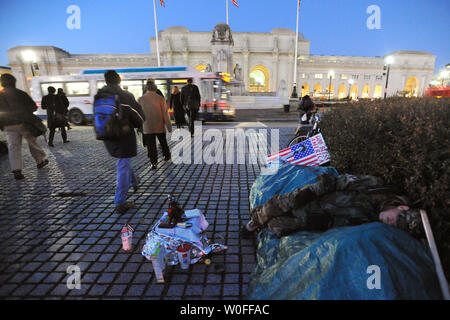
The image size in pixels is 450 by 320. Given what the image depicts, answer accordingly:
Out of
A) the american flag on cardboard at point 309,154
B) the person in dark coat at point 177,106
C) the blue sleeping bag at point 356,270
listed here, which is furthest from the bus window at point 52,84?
the blue sleeping bag at point 356,270

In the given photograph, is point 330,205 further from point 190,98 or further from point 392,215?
point 190,98

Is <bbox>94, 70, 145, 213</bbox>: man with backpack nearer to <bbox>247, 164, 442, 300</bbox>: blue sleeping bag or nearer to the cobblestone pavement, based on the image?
the cobblestone pavement

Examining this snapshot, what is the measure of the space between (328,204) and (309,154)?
6.66 ft

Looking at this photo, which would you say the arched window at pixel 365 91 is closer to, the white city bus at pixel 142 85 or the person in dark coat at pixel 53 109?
the white city bus at pixel 142 85

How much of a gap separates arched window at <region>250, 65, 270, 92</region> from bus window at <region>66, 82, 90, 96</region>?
57.0 m

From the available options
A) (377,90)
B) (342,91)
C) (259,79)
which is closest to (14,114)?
(259,79)

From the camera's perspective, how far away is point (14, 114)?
5.07 meters

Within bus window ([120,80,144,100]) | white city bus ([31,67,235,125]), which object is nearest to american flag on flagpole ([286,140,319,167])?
white city bus ([31,67,235,125])

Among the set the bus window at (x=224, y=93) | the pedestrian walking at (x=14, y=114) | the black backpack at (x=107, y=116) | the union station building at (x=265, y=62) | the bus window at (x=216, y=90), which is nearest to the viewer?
the black backpack at (x=107, y=116)

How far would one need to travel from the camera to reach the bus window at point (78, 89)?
50.5 ft

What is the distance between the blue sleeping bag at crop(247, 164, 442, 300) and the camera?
1.48 meters

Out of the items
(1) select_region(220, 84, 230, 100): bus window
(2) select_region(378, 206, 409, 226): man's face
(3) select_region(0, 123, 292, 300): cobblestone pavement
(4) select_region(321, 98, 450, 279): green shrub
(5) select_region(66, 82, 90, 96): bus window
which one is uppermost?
(5) select_region(66, 82, 90, 96): bus window

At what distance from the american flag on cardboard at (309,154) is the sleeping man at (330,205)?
64.7 inches
